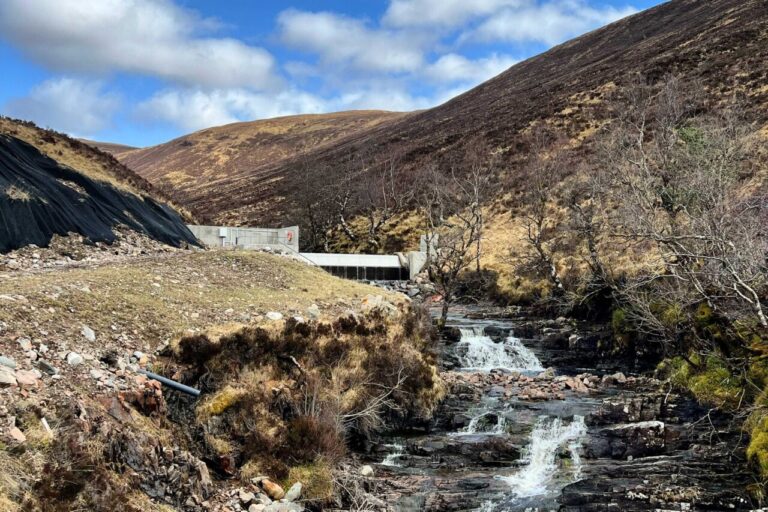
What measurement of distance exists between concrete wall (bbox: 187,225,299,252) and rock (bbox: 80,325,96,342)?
21.1m

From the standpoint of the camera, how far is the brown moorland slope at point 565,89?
2035 inches

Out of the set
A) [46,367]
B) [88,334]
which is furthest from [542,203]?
[46,367]

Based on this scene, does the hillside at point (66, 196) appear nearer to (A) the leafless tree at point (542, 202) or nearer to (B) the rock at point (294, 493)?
(B) the rock at point (294, 493)

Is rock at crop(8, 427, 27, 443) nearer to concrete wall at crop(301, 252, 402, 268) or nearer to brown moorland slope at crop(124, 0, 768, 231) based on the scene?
concrete wall at crop(301, 252, 402, 268)

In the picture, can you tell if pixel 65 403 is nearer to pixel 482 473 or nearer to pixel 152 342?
pixel 152 342

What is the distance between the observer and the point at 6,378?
24.8 feet

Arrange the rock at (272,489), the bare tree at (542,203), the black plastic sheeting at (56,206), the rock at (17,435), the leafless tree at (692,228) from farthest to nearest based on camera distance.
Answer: the bare tree at (542,203) < the black plastic sheeting at (56,206) < the leafless tree at (692,228) < the rock at (272,489) < the rock at (17,435)

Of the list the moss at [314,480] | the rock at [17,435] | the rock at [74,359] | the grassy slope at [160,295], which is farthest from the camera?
the grassy slope at [160,295]

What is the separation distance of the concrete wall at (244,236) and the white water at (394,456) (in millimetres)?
20025

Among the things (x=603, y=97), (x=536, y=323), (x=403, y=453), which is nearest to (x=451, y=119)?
(x=603, y=97)

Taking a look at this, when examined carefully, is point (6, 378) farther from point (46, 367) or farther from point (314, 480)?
point (314, 480)

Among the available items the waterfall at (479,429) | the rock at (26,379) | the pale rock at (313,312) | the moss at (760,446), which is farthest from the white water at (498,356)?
the rock at (26,379)

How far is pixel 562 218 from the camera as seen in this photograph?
39594 mm

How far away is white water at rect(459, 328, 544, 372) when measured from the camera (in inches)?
856
